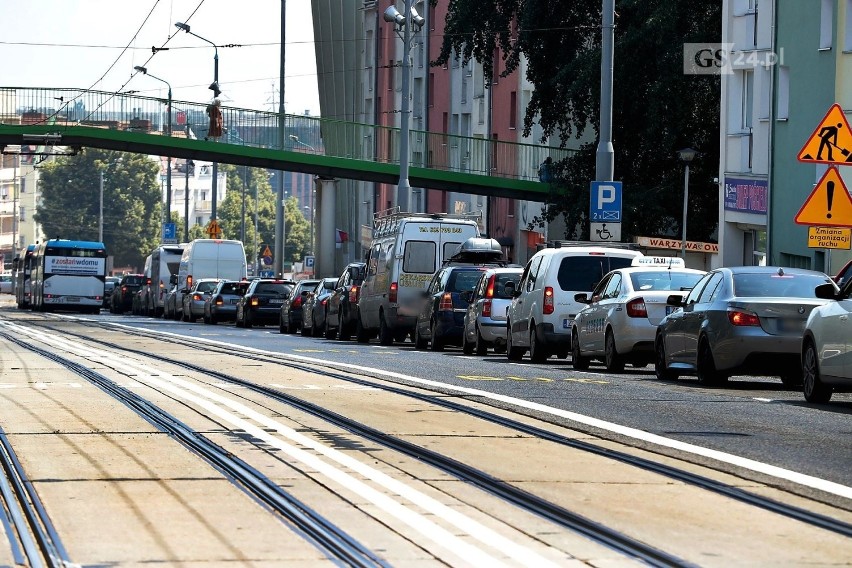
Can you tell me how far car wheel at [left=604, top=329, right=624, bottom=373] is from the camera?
2294cm

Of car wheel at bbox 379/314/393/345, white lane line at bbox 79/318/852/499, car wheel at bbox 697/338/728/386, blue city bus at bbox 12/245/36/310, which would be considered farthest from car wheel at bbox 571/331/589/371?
blue city bus at bbox 12/245/36/310

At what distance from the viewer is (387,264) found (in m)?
35.4

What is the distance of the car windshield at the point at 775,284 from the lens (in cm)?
1917

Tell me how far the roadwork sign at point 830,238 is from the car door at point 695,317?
400 centimetres

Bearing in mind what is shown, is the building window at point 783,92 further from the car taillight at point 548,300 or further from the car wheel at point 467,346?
the car taillight at point 548,300

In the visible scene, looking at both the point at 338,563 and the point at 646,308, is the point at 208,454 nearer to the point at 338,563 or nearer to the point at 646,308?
the point at 338,563

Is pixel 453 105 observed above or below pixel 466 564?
above

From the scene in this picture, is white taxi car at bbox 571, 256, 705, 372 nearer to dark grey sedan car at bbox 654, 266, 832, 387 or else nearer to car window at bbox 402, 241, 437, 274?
dark grey sedan car at bbox 654, 266, 832, 387

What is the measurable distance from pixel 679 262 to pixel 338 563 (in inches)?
727

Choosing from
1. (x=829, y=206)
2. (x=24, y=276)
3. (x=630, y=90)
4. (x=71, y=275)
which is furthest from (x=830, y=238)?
(x=24, y=276)

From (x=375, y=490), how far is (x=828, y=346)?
25.6ft

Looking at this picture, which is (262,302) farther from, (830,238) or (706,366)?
(706,366)

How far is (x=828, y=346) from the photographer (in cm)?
1614

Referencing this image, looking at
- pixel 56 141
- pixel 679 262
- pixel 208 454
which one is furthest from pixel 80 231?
pixel 208 454
